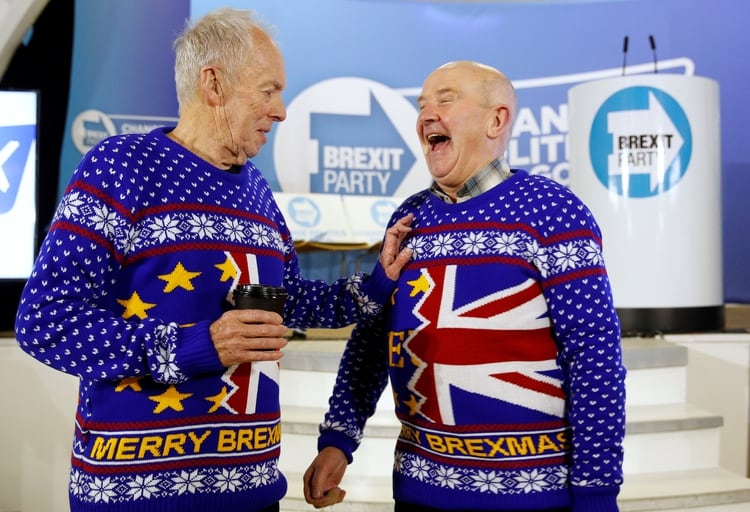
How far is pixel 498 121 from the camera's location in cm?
190

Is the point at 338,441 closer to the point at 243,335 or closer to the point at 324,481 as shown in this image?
the point at 324,481

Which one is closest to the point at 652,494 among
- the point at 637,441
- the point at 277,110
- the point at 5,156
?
the point at 637,441

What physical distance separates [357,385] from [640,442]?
6.59ft

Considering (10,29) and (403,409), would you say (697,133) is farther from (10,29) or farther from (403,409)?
(10,29)

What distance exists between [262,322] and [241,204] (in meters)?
0.32

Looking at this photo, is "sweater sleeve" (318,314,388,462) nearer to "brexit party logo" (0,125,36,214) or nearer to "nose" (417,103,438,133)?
"nose" (417,103,438,133)

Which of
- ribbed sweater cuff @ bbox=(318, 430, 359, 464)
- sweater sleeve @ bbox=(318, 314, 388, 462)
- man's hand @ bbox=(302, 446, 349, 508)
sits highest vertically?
sweater sleeve @ bbox=(318, 314, 388, 462)

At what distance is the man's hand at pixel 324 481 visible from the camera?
192 centimetres

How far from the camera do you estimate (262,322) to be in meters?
1.43

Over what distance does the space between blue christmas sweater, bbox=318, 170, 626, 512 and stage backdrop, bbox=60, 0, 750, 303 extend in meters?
5.57

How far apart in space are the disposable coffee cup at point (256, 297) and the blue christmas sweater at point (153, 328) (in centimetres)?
7

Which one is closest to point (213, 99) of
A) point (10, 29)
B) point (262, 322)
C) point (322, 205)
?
point (262, 322)

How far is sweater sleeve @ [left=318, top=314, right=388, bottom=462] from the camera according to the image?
2.01 meters

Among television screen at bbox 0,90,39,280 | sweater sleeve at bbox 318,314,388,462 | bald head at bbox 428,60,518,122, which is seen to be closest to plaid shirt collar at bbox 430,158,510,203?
bald head at bbox 428,60,518,122
